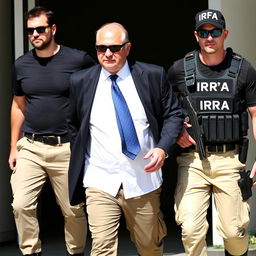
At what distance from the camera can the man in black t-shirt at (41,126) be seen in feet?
19.2

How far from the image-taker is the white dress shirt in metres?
5.11

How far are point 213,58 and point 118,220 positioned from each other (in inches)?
48.3

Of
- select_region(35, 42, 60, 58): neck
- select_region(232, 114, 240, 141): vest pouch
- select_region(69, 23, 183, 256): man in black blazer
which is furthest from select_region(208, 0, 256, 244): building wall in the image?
select_region(69, 23, 183, 256): man in black blazer

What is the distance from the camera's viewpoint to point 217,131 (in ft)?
17.3

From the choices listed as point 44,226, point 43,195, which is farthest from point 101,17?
point 44,226

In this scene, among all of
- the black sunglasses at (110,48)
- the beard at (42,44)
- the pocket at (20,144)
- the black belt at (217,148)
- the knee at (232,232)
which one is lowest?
the knee at (232,232)

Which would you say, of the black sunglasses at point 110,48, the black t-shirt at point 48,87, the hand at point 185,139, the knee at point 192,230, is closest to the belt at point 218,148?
the hand at point 185,139

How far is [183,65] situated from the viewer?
539 cm

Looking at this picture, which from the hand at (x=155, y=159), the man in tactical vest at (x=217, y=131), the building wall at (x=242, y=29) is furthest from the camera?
the building wall at (x=242, y=29)

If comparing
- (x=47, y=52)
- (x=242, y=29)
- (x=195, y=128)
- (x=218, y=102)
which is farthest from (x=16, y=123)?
(x=242, y=29)

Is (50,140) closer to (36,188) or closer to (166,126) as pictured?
(36,188)

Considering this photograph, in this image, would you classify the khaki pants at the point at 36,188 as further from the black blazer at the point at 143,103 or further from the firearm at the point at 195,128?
the firearm at the point at 195,128

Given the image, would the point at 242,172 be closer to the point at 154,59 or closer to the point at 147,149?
the point at 147,149

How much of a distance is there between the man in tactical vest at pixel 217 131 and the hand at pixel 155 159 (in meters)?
0.36
